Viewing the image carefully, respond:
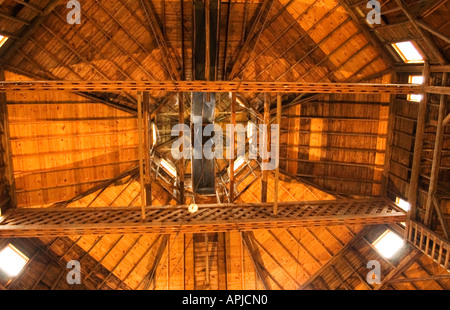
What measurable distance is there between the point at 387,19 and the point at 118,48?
30.1ft

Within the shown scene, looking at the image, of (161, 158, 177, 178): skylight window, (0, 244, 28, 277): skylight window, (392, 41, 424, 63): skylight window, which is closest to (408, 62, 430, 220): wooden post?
(392, 41, 424, 63): skylight window

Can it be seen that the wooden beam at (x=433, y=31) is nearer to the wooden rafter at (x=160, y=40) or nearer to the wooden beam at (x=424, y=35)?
the wooden beam at (x=424, y=35)

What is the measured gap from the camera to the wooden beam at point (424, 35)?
936 centimetres

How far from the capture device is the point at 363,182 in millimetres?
14016

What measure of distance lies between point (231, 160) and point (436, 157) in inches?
263

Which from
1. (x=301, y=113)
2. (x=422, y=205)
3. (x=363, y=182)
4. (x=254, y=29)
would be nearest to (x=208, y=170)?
(x=301, y=113)

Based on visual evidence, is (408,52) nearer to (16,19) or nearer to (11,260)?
(16,19)

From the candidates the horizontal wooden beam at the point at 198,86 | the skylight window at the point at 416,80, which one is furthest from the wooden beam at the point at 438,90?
the skylight window at the point at 416,80

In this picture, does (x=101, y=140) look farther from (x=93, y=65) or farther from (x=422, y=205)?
(x=422, y=205)

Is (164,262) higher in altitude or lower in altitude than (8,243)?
lower

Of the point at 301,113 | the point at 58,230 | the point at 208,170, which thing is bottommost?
the point at 58,230

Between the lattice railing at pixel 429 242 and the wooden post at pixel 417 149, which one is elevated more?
the wooden post at pixel 417 149

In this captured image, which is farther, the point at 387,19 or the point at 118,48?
the point at 118,48

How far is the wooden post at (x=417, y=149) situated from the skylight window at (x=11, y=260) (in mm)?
14732
